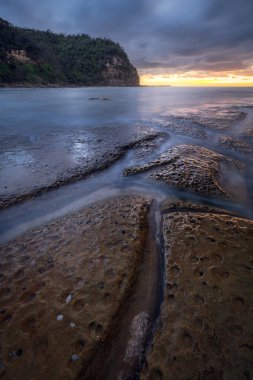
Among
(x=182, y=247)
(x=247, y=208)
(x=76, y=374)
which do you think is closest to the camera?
(x=76, y=374)

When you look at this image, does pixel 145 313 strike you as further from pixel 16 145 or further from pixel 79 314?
pixel 16 145

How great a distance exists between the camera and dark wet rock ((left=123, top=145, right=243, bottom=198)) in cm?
458

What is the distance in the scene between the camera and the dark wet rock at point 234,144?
→ 7333 millimetres

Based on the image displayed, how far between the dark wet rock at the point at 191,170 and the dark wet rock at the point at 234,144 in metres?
1.35

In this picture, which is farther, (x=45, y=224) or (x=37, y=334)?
(x=45, y=224)

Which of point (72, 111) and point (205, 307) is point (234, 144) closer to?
point (205, 307)

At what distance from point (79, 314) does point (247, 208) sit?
343 cm

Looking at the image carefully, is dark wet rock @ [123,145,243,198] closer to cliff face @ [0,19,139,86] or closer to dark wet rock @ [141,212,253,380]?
dark wet rock @ [141,212,253,380]

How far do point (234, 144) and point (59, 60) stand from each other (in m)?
131

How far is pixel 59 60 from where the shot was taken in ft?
370

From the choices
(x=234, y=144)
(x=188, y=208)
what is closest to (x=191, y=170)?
(x=188, y=208)

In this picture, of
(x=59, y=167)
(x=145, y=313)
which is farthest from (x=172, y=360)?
(x=59, y=167)

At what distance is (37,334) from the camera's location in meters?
1.91

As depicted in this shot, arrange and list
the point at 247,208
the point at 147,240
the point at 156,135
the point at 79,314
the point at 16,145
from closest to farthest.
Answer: the point at 79,314 < the point at 147,240 < the point at 247,208 < the point at 16,145 < the point at 156,135
